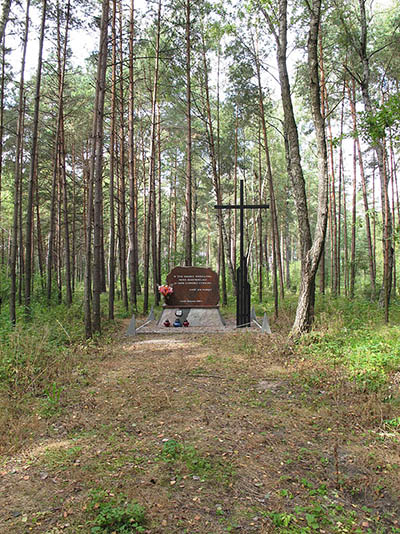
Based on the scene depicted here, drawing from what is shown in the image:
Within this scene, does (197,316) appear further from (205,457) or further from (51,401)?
(205,457)

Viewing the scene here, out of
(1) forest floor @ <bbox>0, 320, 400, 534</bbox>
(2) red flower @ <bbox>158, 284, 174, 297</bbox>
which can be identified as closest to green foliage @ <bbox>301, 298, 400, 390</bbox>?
(1) forest floor @ <bbox>0, 320, 400, 534</bbox>

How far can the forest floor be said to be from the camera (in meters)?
2.36

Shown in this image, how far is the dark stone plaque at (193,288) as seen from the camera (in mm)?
11648

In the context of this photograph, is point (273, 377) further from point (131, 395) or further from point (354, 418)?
point (131, 395)

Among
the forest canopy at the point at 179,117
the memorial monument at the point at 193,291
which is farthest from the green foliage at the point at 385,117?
the memorial monument at the point at 193,291

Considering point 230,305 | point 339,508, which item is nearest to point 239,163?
point 230,305

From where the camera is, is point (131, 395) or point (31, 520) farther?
point (131, 395)

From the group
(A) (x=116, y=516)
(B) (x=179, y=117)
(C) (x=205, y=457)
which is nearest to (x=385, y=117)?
(C) (x=205, y=457)

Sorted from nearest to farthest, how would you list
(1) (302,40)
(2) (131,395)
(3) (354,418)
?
1. (3) (354,418)
2. (2) (131,395)
3. (1) (302,40)

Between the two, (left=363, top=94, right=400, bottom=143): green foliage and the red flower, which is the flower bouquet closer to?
the red flower

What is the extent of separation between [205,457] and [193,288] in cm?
867

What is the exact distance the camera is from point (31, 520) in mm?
2316

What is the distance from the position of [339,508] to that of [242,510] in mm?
660

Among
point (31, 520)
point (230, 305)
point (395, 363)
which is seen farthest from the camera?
point (230, 305)
